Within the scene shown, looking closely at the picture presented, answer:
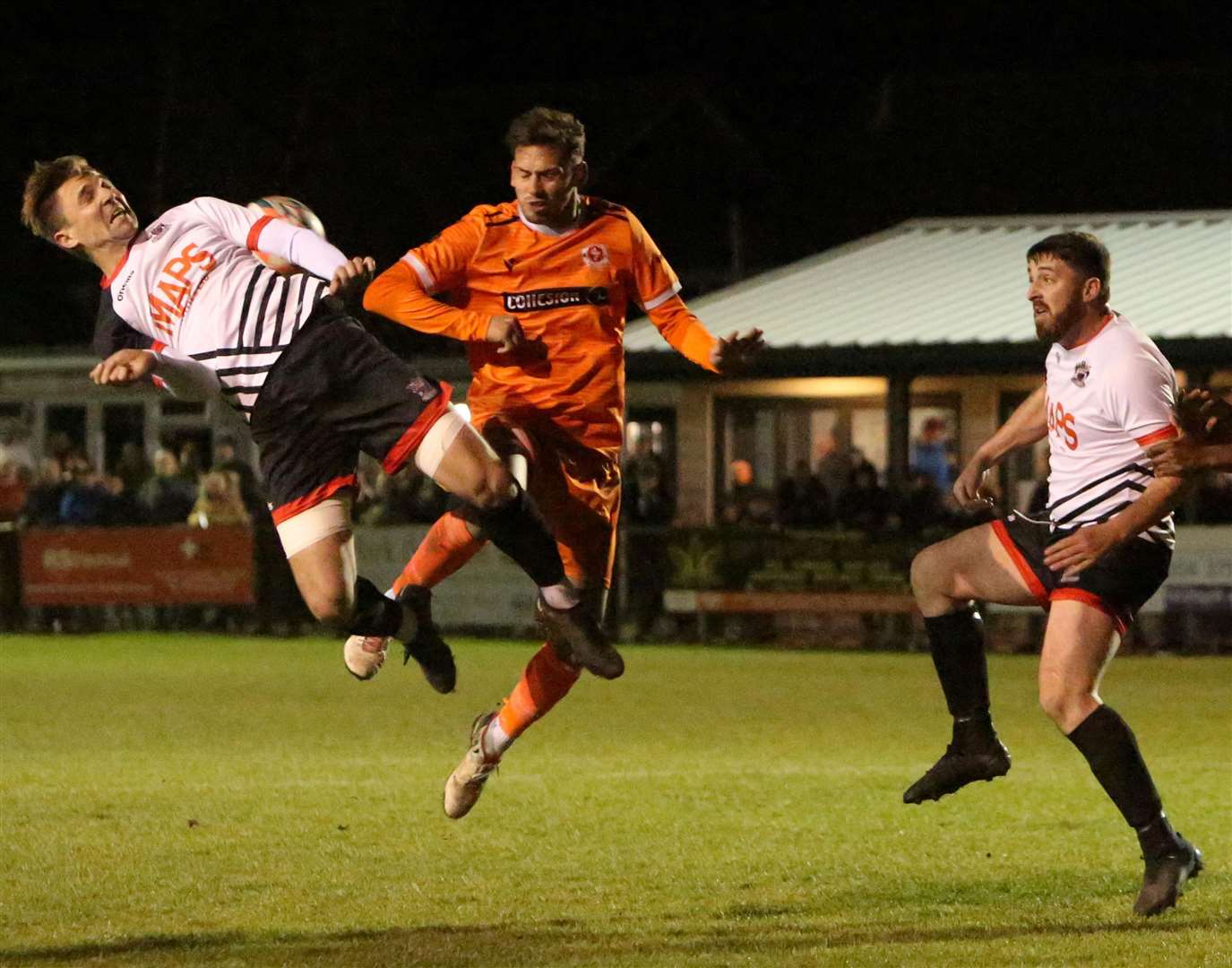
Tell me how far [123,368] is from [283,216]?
38.8 inches

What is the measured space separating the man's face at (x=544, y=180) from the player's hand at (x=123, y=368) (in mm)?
1511

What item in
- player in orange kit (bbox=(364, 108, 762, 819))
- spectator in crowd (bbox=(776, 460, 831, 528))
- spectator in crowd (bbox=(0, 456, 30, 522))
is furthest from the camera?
spectator in crowd (bbox=(0, 456, 30, 522))

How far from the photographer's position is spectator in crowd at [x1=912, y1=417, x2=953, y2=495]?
83.1 ft

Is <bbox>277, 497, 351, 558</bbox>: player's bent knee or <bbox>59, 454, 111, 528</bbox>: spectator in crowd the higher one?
<bbox>277, 497, 351, 558</bbox>: player's bent knee

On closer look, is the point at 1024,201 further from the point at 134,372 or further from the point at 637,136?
the point at 134,372

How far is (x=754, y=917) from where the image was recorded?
7805mm

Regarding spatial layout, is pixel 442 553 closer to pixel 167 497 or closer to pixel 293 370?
pixel 293 370

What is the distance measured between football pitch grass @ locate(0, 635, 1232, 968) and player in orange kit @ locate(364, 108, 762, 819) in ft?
3.91

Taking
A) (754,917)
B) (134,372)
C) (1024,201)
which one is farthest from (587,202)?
(1024,201)

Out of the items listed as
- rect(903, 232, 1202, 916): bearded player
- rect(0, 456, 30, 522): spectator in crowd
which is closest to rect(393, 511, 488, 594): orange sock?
rect(903, 232, 1202, 916): bearded player

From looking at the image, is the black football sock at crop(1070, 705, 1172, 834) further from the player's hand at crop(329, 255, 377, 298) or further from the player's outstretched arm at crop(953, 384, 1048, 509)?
the player's hand at crop(329, 255, 377, 298)

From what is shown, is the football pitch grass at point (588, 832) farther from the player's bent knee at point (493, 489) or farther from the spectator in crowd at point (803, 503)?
the spectator in crowd at point (803, 503)

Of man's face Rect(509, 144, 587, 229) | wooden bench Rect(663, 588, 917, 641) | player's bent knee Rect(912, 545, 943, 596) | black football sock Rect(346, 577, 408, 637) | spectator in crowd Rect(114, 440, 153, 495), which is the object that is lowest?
wooden bench Rect(663, 588, 917, 641)

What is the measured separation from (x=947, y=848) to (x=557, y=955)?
291cm
